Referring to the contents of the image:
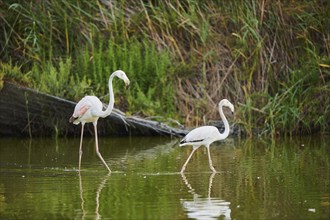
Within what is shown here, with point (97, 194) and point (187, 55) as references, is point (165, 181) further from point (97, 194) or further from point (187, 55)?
point (187, 55)

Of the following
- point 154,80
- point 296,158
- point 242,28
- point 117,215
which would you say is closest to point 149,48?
point 154,80

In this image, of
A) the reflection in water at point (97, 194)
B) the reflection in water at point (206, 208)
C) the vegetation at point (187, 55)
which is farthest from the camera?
the vegetation at point (187, 55)

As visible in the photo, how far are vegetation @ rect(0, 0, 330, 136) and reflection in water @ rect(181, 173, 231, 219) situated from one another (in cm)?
674

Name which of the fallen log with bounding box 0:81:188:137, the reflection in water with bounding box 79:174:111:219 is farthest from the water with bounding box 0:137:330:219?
the fallen log with bounding box 0:81:188:137

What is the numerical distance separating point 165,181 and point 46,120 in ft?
19.3

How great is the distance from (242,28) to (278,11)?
895 millimetres

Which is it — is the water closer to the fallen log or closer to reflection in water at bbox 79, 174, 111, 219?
reflection in water at bbox 79, 174, 111, 219

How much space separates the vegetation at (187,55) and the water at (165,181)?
3.52 feet

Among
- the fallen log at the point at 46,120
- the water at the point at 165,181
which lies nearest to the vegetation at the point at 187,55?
the fallen log at the point at 46,120

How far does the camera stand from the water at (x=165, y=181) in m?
8.45

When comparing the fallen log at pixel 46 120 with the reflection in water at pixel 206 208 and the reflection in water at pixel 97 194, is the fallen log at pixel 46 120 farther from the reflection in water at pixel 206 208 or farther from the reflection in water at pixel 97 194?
the reflection in water at pixel 206 208

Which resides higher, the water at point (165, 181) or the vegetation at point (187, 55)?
the vegetation at point (187, 55)

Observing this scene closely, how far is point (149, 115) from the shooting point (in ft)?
52.6

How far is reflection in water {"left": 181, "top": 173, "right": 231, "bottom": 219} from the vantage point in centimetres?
814
